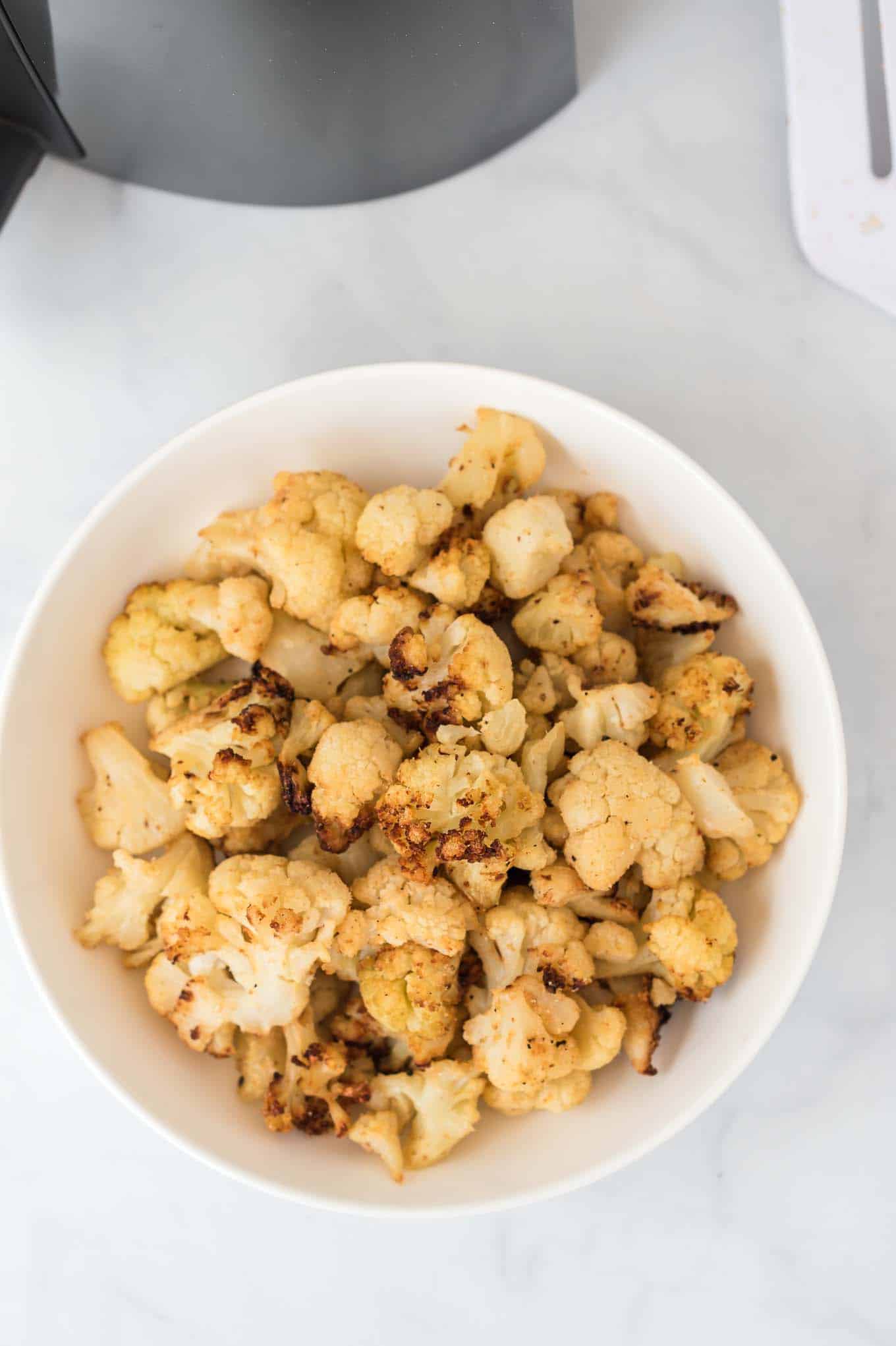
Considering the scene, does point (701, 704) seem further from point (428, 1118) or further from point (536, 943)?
point (428, 1118)

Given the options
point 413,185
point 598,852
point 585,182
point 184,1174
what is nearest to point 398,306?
point 413,185

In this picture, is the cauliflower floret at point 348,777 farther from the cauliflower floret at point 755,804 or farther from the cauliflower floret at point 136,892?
the cauliflower floret at point 755,804

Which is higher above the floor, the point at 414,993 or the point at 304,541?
the point at 304,541

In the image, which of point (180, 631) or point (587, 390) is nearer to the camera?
point (180, 631)

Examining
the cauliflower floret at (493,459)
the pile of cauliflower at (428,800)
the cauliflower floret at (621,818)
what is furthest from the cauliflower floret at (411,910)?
the cauliflower floret at (493,459)

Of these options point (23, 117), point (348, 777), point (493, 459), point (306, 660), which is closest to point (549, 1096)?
point (348, 777)

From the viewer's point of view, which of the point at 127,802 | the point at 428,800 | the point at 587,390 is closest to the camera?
the point at 428,800

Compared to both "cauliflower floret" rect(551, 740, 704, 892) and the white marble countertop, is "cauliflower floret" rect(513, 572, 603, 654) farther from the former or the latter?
the white marble countertop

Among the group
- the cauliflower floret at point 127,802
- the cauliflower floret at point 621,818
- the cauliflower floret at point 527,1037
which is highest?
the cauliflower floret at point 621,818
